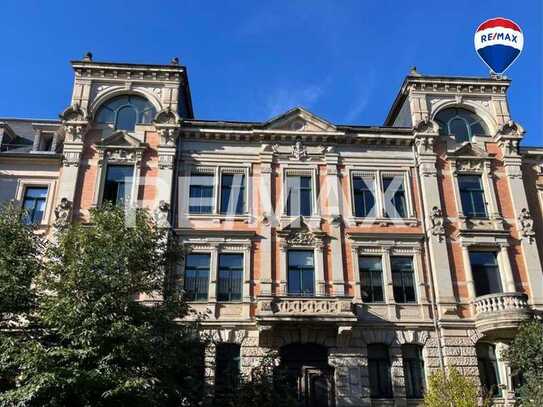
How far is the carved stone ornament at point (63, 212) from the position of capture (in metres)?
22.4

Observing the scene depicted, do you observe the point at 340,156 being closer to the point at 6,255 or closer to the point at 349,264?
the point at 349,264

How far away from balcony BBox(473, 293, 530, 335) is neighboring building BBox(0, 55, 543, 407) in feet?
0.27

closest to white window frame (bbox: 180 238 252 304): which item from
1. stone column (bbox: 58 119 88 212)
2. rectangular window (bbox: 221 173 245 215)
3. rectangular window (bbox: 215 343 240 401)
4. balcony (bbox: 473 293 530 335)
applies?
rectangular window (bbox: 221 173 245 215)

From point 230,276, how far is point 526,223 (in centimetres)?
1399

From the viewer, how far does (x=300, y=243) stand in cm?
2325

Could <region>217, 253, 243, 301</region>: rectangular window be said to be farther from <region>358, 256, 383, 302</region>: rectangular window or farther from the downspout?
the downspout

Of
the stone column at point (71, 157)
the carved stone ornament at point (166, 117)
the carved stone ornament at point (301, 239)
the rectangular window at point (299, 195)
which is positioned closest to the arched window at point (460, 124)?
the rectangular window at point (299, 195)

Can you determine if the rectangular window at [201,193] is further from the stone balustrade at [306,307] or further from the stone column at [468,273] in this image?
the stone column at [468,273]

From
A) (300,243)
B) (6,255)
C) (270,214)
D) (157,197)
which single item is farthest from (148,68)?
(6,255)

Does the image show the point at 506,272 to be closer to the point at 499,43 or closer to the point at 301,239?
the point at 301,239

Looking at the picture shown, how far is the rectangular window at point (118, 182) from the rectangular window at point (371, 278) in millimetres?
11228

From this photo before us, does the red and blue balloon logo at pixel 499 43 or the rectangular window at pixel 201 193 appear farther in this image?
the red and blue balloon logo at pixel 499 43

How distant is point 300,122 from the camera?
1026 inches

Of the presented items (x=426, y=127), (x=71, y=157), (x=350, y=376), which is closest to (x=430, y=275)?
(x=350, y=376)
